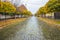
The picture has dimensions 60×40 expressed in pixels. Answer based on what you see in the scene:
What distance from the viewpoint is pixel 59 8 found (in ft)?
197

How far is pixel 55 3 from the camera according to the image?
6097cm

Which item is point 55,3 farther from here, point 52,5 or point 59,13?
point 59,13

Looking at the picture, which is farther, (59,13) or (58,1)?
(59,13)

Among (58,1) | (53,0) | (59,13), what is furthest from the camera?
(59,13)

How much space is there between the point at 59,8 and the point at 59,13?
1160cm

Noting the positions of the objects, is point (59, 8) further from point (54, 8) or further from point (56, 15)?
point (56, 15)

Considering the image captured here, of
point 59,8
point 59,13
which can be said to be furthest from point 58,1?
point 59,13

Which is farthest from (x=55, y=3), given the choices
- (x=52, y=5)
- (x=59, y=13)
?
(x=59, y=13)

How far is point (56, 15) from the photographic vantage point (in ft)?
235

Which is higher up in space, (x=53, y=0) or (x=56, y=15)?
(x=53, y=0)

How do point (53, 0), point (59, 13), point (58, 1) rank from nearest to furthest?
1. point (58, 1)
2. point (53, 0)
3. point (59, 13)

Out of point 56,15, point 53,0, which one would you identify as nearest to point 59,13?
point 56,15

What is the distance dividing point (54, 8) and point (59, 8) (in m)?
1.62

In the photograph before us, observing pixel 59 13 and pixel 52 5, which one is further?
pixel 59 13
